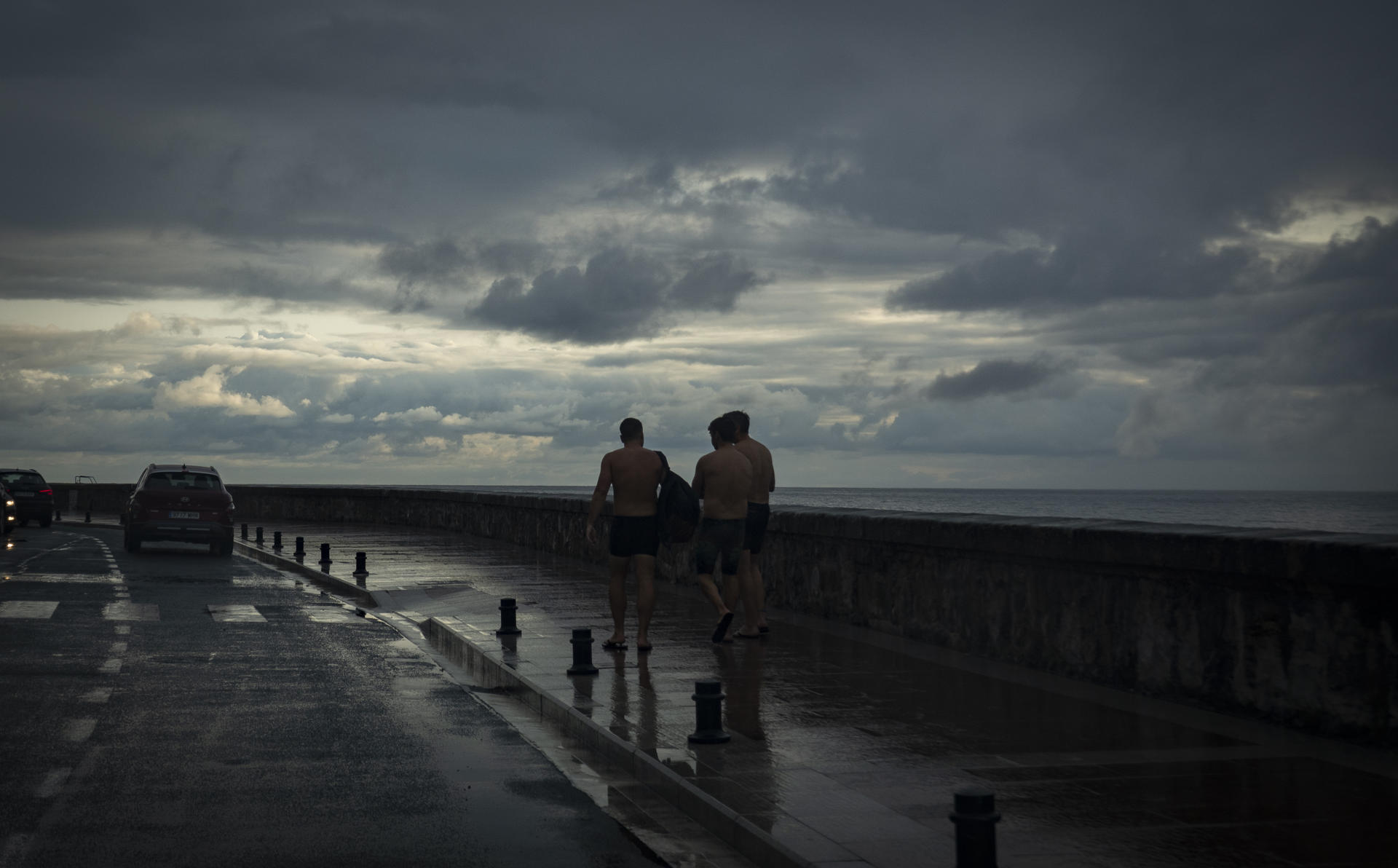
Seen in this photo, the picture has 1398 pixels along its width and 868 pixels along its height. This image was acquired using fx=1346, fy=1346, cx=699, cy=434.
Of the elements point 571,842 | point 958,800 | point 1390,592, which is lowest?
point 571,842

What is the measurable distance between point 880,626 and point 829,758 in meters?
5.25

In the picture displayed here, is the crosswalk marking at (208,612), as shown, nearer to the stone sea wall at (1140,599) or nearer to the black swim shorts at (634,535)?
the black swim shorts at (634,535)

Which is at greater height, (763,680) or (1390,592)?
(1390,592)

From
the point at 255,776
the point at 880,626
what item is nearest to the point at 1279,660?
the point at 880,626

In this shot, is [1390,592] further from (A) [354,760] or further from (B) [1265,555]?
(A) [354,760]

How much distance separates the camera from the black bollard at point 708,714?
6938 mm

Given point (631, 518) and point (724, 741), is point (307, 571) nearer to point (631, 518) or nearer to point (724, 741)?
point (631, 518)

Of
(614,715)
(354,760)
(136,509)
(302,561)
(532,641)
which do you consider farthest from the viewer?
(136,509)

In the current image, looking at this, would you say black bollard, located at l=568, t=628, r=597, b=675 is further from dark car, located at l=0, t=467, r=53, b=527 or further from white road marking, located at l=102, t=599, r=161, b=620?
dark car, located at l=0, t=467, r=53, b=527

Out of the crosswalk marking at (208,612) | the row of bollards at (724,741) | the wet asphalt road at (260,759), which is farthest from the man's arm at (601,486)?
the crosswalk marking at (208,612)

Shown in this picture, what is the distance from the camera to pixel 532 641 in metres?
11.6

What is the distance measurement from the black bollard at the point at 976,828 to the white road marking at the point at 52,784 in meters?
4.32

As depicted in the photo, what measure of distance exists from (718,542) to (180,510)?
56.0 feet

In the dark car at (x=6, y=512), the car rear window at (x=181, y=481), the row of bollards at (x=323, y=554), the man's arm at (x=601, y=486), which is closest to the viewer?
the man's arm at (x=601, y=486)
